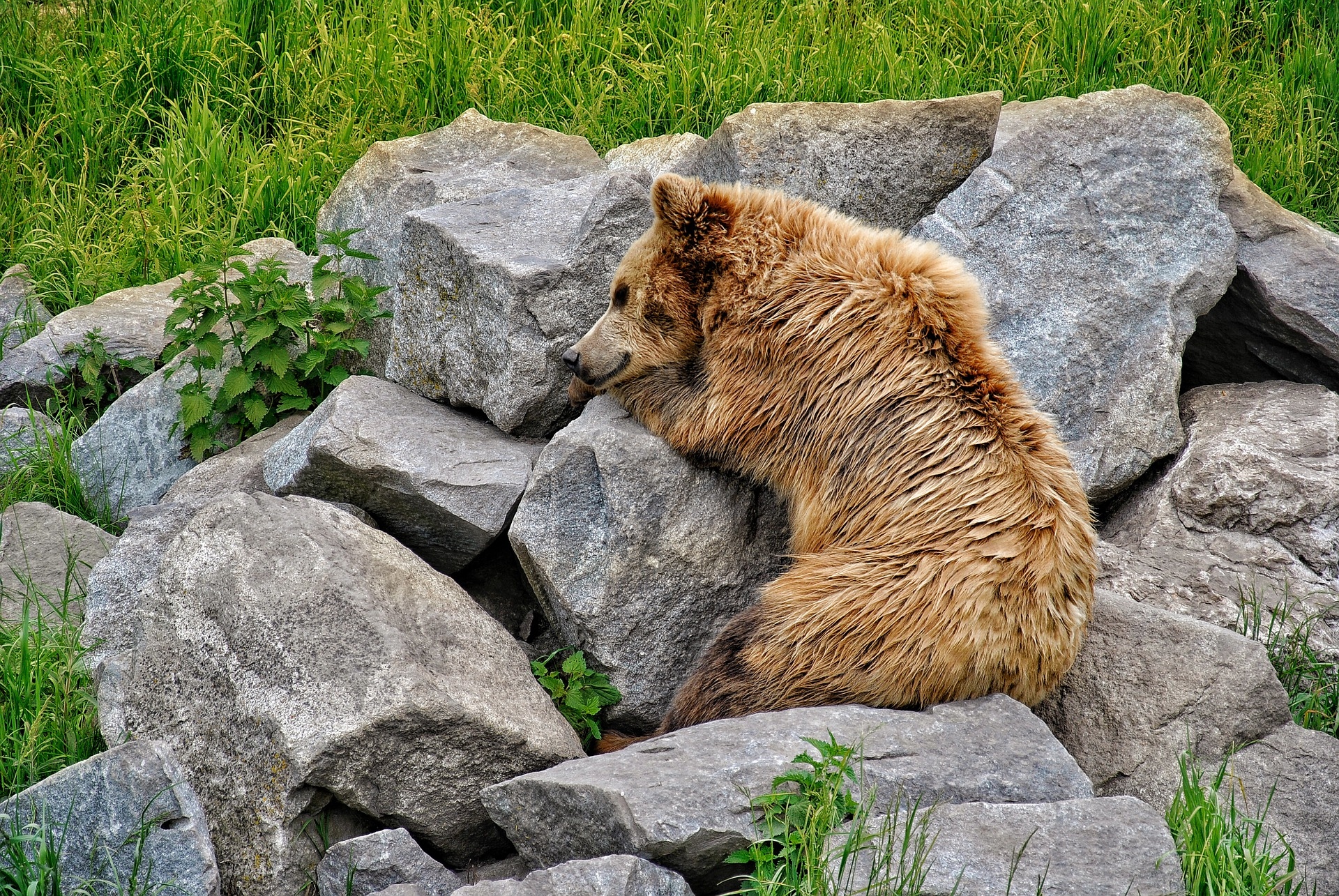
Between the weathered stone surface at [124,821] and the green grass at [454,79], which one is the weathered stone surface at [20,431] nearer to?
the green grass at [454,79]

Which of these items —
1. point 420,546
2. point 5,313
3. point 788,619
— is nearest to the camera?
point 788,619

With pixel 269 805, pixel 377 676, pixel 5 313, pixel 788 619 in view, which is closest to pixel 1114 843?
pixel 788 619

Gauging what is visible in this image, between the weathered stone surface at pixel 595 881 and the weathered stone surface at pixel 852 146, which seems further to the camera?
the weathered stone surface at pixel 852 146

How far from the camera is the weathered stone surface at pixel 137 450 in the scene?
5.78 meters

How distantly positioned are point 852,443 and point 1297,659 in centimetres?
217

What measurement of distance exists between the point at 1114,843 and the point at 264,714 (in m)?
2.59

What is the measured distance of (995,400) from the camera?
13.7 feet

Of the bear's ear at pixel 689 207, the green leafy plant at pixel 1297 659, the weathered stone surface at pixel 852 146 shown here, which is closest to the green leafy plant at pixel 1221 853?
the green leafy plant at pixel 1297 659

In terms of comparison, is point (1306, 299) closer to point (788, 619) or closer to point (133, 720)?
point (788, 619)

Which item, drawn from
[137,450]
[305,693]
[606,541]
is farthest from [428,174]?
[305,693]

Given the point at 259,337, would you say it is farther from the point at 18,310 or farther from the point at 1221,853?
the point at 1221,853

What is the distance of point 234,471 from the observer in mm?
5426

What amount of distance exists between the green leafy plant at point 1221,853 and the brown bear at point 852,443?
62cm

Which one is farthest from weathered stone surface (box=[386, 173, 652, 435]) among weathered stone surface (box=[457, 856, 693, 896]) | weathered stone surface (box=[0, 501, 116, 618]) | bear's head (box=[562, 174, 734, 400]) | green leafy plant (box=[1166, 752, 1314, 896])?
green leafy plant (box=[1166, 752, 1314, 896])
